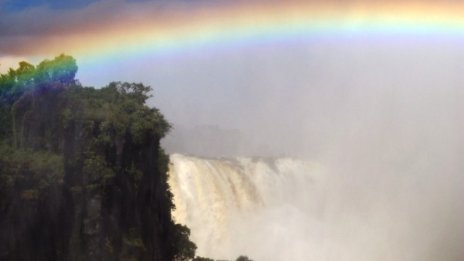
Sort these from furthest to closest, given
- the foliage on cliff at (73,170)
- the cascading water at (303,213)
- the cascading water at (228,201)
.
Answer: the cascading water at (303,213) → the cascading water at (228,201) → the foliage on cliff at (73,170)

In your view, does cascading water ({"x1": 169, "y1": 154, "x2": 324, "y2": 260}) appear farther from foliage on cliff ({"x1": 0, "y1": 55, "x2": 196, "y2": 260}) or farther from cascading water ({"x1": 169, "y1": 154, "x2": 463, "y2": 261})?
foliage on cliff ({"x1": 0, "y1": 55, "x2": 196, "y2": 260})

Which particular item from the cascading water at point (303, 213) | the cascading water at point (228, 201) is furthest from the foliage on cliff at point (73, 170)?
the cascading water at point (303, 213)

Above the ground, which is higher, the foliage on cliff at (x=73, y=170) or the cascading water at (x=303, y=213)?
the cascading water at (x=303, y=213)

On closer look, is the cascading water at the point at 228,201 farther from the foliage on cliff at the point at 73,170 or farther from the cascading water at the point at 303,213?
the foliage on cliff at the point at 73,170

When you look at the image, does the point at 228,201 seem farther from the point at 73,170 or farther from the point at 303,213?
the point at 73,170

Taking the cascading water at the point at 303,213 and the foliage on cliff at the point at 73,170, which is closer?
the foliage on cliff at the point at 73,170

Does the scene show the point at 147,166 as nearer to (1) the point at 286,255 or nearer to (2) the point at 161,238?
(2) the point at 161,238

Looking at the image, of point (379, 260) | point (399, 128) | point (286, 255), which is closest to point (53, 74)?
point (286, 255)
